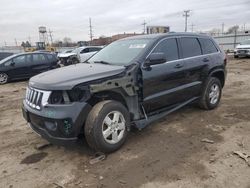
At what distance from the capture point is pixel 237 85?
30.3 feet

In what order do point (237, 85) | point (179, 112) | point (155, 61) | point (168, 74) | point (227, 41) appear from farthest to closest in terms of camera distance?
point (227, 41)
point (237, 85)
point (179, 112)
point (168, 74)
point (155, 61)

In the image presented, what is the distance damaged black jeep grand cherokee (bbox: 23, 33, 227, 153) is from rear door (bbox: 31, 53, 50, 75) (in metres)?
8.86

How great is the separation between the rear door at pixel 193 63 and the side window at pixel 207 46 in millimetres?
144

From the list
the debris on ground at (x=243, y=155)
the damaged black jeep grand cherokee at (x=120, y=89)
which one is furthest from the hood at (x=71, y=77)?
the debris on ground at (x=243, y=155)

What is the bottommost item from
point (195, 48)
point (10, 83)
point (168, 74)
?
point (10, 83)

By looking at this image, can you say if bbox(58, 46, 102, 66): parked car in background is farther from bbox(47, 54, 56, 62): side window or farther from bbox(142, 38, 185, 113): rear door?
bbox(142, 38, 185, 113): rear door

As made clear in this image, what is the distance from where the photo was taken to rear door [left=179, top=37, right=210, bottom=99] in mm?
5146

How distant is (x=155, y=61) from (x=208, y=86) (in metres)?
2.01

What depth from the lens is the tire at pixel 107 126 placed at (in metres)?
3.57

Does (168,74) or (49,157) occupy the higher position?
(168,74)

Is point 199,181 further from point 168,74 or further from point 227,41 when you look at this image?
point 227,41

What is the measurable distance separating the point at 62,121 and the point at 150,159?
1371 millimetres

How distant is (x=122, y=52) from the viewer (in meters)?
4.77

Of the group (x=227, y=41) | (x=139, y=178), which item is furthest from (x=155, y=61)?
(x=227, y=41)
